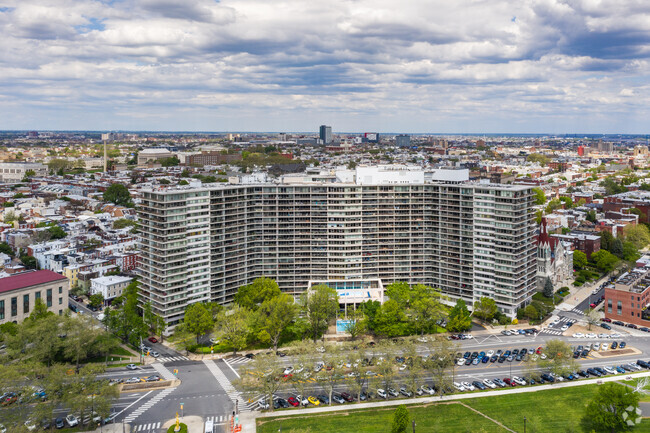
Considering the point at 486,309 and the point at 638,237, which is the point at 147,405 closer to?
the point at 486,309

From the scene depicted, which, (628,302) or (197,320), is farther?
(628,302)

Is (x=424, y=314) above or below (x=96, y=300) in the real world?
above

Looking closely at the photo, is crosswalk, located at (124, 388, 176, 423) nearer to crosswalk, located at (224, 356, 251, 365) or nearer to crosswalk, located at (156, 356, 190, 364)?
crosswalk, located at (156, 356, 190, 364)

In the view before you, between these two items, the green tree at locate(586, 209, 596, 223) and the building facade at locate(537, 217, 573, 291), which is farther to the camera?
the green tree at locate(586, 209, 596, 223)

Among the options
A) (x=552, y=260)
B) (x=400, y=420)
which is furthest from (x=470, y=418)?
(x=552, y=260)

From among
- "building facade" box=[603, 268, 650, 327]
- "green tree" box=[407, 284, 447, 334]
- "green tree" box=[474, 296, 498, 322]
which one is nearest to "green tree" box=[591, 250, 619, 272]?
"building facade" box=[603, 268, 650, 327]

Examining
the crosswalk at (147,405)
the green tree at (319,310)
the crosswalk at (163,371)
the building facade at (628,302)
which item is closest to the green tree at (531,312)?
the building facade at (628,302)
